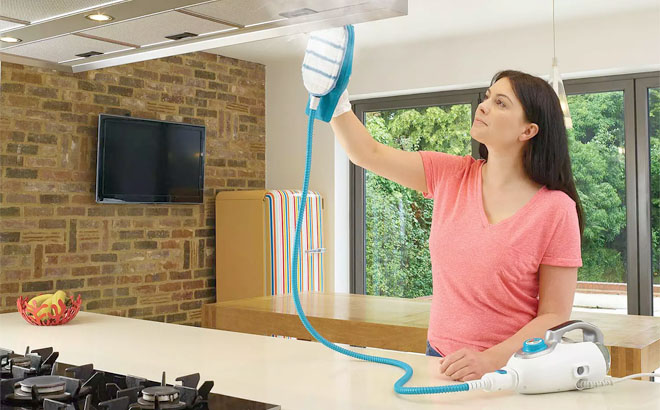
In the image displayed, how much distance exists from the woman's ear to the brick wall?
333cm

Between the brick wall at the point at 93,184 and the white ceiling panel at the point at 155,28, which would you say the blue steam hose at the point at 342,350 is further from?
the brick wall at the point at 93,184

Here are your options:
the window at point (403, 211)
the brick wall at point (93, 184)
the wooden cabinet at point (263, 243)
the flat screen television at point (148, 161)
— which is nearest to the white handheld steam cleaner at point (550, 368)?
the brick wall at point (93, 184)

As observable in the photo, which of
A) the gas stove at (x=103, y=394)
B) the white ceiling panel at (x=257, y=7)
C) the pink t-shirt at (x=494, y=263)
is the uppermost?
the white ceiling panel at (x=257, y=7)

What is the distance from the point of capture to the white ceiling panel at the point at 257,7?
1.45m

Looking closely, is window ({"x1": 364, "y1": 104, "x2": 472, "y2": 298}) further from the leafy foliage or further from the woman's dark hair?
the woman's dark hair

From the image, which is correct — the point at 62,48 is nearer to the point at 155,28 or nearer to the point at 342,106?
A: the point at 155,28

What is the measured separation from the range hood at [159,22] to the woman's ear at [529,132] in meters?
0.41

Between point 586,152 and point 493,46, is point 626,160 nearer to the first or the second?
point 586,152

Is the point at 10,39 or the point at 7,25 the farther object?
the point at 10,39

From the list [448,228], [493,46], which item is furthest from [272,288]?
[448,228]

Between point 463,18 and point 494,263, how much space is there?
329 cm

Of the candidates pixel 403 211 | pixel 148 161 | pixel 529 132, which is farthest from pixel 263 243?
pixel 529 132

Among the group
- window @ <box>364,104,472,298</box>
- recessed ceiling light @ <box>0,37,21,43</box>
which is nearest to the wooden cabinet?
window @ <box>364,104,472,298</box>

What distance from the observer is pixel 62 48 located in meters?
1.85
